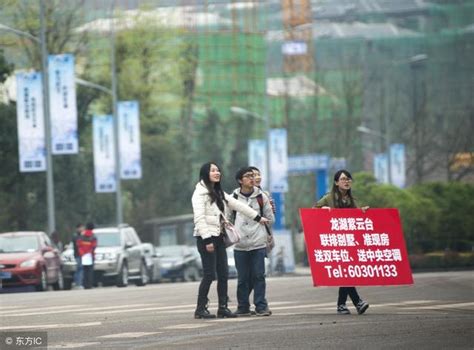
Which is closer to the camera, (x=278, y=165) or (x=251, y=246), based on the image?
(x=251, y=246)

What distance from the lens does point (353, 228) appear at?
20891mm

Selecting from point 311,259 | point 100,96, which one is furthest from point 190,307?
point 100,96

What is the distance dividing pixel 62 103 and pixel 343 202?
30.9 meters

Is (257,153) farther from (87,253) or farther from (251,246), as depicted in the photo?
(251,246)

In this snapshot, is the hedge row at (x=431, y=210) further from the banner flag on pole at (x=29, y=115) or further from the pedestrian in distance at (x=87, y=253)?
the pedestrian in distance at (x=87, y=253)

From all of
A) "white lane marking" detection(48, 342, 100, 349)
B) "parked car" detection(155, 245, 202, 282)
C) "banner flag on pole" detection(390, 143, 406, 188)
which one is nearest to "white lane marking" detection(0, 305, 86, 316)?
"white lane marking" detection(48, 342, 100, 349)

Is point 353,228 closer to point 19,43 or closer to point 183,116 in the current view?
point 19,43

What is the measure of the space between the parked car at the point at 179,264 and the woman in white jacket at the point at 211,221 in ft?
111

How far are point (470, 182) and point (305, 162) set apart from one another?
12.3 m

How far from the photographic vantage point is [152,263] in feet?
160

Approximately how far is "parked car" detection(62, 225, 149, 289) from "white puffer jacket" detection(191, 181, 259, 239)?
25.0m

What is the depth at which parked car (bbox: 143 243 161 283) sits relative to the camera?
A: 47.9 metres

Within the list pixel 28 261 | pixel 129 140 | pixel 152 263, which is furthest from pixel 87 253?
pixel 129 140

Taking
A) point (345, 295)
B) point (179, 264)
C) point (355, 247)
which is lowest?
point (179, 264)
